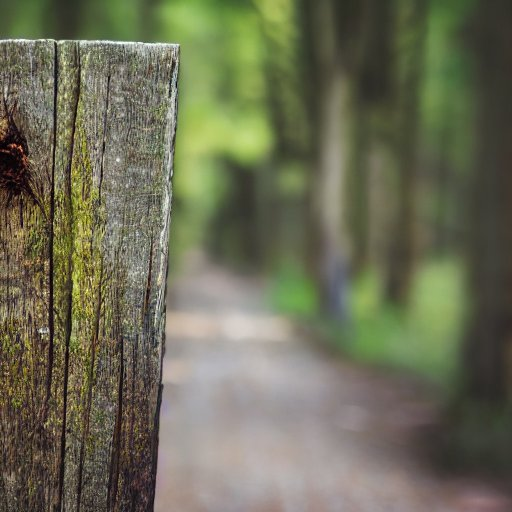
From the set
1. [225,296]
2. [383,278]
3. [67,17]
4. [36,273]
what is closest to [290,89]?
[383,278]

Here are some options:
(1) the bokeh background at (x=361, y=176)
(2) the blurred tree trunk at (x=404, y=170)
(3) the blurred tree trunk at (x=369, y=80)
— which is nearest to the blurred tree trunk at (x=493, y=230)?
(1) the bokeh background at (x=361, y=176)

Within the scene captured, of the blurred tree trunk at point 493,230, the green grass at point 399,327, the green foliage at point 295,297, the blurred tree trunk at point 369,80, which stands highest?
the blurred tree trunk at point 369,80

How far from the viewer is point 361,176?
2078 centimetres

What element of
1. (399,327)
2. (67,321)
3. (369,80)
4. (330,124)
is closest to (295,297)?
(330,124)

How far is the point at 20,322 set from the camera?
1.64m

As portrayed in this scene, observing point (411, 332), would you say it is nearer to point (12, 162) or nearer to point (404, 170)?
point (404, 170)

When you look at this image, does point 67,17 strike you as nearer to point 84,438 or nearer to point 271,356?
point 271,356

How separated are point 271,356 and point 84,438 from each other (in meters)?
11.2

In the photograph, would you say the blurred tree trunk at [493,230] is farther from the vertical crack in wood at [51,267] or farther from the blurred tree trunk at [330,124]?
the blurred tree trunk at [330,124]

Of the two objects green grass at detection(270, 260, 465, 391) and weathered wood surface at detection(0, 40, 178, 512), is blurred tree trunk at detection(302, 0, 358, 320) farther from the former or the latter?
weathered wood surface at detection(0, 40, 178, 512)

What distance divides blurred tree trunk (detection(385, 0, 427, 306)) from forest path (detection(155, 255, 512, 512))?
3445 millimetres

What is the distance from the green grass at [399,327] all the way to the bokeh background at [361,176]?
0.06m

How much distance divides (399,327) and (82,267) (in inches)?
507

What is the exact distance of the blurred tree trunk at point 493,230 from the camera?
7.77 meters
